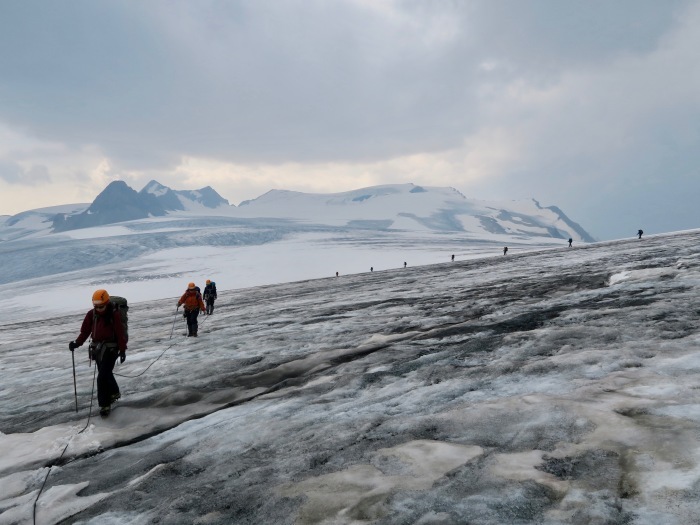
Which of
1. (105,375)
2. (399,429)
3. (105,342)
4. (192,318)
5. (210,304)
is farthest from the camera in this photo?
(210,304)

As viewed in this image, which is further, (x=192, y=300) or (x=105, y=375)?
(x=192, y=300)

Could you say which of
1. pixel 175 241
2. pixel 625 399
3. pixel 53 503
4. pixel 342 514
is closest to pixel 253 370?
pixel 53 503

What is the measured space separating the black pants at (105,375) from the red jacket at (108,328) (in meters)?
0.19

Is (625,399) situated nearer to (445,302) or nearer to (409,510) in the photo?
(409,510)

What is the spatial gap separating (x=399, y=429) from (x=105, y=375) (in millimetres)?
5202

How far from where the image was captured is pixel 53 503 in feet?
16.7

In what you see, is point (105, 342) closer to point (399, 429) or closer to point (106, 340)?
point (106, 340)

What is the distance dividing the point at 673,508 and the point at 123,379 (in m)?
9.93

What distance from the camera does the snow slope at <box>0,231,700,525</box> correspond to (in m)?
3.98

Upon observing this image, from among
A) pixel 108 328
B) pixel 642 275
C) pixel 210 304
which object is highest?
pixel 108 328

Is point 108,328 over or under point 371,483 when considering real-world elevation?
over

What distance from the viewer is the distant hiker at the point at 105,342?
25.9 feet

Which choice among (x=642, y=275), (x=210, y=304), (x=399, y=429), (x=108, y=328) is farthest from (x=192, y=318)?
(x=642, y=275)

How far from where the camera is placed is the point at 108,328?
819cm
